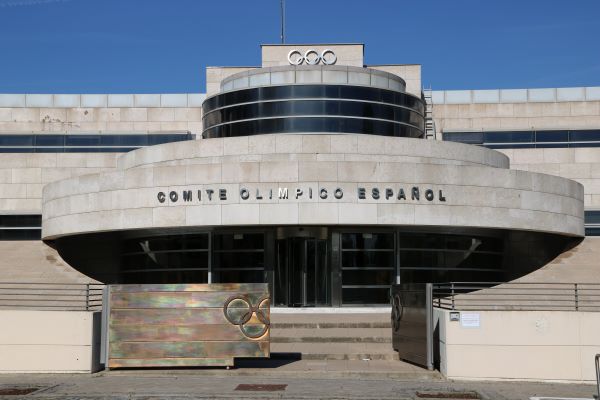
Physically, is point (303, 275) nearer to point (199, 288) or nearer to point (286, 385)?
point (199, 288)

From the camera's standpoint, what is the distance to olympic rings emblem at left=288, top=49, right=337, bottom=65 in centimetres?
4247

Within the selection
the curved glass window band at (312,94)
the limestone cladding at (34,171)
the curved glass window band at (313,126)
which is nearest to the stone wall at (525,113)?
the curved glass window band at (312,94)

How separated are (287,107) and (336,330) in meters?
15.2

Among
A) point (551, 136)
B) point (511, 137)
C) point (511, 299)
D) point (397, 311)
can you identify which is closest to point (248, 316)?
point (397, 311)

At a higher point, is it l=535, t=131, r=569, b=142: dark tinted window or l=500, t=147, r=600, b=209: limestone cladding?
l=535, t=131, r=569, b=142: dark tinted window

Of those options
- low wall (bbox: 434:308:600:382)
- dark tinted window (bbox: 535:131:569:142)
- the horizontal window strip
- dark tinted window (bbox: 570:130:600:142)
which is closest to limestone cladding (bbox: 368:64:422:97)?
the horizontal window strip

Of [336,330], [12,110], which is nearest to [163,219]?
[336,330]

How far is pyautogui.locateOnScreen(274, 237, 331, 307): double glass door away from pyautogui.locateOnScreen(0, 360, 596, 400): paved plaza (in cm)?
989

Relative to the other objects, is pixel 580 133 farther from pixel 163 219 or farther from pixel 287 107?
pixel 163 219

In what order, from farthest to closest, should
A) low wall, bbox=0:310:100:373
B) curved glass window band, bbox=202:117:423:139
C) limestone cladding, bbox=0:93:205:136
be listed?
limestone cladding, bbox=0:93:205:136 → curved glass window band, bbox=202:117:423:139 → low wall, bbox=0:310:100:373

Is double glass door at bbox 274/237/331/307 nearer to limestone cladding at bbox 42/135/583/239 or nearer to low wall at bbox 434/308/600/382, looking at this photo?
limestone cladding at bbox 42/135/583/239

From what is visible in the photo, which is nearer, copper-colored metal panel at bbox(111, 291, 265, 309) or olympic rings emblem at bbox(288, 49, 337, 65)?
copper-colored metal panel at bbox(111, 291, 265, 309)

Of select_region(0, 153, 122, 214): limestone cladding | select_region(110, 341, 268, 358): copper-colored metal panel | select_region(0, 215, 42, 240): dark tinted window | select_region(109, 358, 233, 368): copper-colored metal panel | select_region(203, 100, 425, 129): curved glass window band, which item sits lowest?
select_region(109, 358, 233, 368): copper-colored metal panel

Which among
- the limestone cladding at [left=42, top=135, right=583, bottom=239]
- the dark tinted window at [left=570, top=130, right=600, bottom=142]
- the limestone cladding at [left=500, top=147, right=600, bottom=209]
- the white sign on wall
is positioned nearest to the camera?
the white sign on wall
